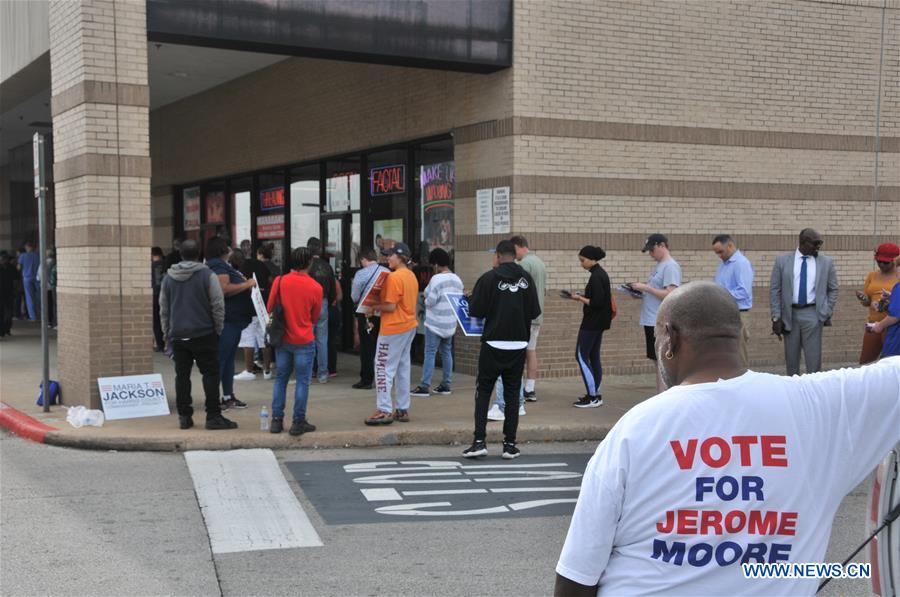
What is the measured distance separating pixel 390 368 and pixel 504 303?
194 centimetres

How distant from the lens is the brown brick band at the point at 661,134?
12992 mm

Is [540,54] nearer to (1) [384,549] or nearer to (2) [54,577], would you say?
(1) [384,549]

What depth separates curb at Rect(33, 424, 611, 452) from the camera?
9.17 m

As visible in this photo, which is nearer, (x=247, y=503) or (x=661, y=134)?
(x=247, y=503)

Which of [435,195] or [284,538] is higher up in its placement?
[435,195]

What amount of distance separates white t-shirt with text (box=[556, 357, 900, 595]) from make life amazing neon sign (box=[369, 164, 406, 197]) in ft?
43.8

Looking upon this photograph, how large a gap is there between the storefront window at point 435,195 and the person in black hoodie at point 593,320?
375 cm

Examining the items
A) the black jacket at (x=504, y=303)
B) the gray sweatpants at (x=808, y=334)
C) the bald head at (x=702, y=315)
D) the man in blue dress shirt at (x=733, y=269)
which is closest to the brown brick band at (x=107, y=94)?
the black jacket at (x=504, y=303)

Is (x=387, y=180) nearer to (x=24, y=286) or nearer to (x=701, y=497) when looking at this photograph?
(x=24, y=286)

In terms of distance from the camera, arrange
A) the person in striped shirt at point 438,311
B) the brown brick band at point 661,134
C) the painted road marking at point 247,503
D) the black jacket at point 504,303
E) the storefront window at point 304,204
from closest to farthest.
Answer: the painted road marking at point 247,503 → the black jacket at point 504,303 → the person in striped shirt at point 438,311 → the brown brick band at point 661,134 → the storefront window at point 304,204

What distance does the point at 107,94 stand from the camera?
34.8 ft

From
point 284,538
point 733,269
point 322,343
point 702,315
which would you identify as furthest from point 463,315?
point 702,315

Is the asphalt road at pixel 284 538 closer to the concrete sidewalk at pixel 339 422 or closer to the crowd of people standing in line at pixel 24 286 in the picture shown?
the concrete sidewalk at pixel 339 422

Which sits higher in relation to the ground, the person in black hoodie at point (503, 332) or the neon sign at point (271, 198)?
the neon sign at point (271, 198)
